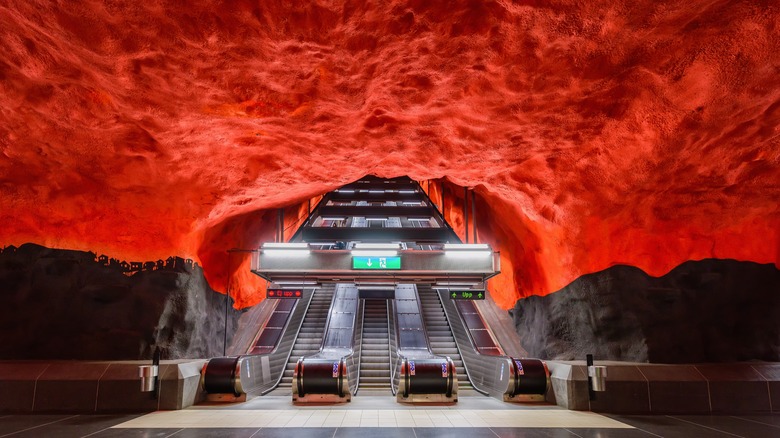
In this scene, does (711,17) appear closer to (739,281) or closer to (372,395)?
(739,281)

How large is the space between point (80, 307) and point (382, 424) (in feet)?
18.8

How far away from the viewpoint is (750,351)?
25.9 ft

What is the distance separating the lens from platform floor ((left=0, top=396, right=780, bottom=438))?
5598mm

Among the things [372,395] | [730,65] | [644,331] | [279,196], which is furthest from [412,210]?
[730,65]

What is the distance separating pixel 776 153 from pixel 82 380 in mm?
11694

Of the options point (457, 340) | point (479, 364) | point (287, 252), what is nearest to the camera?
point (287, 252)

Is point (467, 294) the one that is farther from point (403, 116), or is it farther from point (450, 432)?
point (403, 116)

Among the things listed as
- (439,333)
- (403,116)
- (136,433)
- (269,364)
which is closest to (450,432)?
(136,433)

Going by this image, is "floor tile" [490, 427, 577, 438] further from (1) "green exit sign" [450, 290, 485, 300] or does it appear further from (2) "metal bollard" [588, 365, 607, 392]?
(1) "green exit sign" [450, 290, 485, 300]

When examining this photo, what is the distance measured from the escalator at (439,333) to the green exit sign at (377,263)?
2.91 meters

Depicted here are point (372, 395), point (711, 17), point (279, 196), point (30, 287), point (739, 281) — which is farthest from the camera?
point (279, 196)

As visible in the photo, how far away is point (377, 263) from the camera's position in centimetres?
1066

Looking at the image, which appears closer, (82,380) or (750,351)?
(82,380)

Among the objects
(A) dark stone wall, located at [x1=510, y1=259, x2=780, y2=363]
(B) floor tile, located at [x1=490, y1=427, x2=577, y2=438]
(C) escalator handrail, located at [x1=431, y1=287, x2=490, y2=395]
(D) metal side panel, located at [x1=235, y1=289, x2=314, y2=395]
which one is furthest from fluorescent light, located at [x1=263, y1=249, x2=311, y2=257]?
(A) dark stone wall, located at [x1=510, y1=259, x2=780, y2=363]
